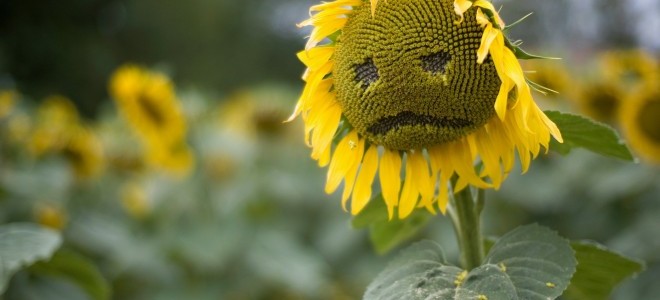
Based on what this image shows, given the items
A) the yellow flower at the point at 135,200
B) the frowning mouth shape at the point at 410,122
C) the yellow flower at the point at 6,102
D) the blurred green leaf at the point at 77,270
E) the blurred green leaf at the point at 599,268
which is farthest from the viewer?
the yellow flower at the point at 135,200

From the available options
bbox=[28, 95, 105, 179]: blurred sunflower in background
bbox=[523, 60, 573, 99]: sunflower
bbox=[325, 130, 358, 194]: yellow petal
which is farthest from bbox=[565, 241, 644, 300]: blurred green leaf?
bbox=[28, 95, 105, 179]: blurred sunflower in background

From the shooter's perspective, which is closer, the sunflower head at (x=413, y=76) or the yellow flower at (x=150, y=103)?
the sunflower head at (x=413, y=76)

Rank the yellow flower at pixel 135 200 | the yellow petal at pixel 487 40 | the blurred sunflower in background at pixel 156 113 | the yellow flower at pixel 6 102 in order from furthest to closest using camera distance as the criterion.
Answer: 1. the yellow flower at pixel 135 200
2. the yellow flower at pixel 6 102
3. the blurred sunflower in background at pixel 156 113
4. the yellow petal at pixel 487 40

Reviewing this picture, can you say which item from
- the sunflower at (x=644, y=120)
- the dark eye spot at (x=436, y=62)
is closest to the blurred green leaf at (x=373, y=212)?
the dark eye spot at (x=436, y=62)

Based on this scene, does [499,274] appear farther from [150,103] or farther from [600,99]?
[150,103]

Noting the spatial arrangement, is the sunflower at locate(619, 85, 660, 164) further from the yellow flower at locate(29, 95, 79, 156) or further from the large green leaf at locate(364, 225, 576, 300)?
the yellow flower at locate(29, 95, 79, 156)

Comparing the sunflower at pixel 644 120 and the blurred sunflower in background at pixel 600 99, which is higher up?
the blurred sunflower in background at pixel 600 99

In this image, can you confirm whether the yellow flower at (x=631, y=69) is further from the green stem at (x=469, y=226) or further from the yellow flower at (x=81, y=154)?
the yellow flower at (x=81, y=154)

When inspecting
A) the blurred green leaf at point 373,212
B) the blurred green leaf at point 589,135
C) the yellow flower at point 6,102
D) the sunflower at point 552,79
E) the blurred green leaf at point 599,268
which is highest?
the yellow flower at point 6,102
